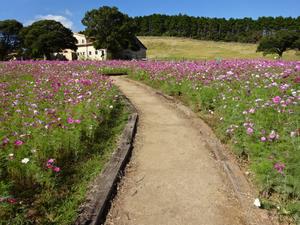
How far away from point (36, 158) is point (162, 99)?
716 centimetres

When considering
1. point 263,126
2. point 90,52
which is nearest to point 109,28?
point 90,52

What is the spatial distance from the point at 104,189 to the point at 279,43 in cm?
5731

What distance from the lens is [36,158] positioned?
400 centimetres

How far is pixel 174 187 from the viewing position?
422 centimetres

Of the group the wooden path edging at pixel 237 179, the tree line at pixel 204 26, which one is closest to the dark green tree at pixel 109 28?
the wooden path edging at pixel 237 179

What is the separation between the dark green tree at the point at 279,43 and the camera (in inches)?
2103

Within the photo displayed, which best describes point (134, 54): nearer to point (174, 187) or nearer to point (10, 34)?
point (10, 34)

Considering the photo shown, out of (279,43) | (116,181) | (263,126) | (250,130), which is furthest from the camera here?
(279,43)

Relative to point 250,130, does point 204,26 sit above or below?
above

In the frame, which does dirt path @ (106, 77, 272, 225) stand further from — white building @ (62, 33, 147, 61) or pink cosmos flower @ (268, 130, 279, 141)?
white building @ (62, 33, 147, 61)

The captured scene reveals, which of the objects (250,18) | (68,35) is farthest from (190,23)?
(68,35)

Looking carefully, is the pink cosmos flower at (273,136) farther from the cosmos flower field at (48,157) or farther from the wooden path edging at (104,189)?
the cosmos flower field at (48,157)

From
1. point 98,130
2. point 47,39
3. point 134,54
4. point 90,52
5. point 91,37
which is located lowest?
point 98,130

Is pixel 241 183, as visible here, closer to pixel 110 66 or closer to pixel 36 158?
pixel 36 158
